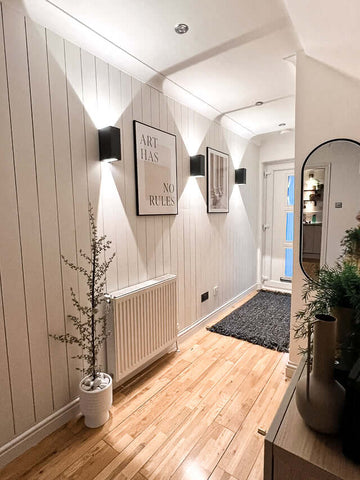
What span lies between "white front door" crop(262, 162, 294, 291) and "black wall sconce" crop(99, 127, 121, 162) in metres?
3.27

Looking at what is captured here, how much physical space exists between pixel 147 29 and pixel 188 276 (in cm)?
211

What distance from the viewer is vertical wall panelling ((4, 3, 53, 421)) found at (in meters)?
1.43

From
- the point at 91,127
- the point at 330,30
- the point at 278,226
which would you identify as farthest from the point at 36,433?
the point at 278,226

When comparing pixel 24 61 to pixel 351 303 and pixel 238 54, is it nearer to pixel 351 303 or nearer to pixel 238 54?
pixel 238 54

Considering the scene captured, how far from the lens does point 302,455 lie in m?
0.73

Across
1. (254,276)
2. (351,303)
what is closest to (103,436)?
(351,303)

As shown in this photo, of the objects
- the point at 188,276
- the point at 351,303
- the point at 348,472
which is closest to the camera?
the point at 348,472

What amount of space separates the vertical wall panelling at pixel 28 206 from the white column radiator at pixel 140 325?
462 millimetres

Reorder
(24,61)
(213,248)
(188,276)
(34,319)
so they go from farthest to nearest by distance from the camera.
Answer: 1. (213,248)
2. (188,276)
3. (34,319)
4. (24,61)

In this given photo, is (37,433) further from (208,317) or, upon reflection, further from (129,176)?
(208,317)

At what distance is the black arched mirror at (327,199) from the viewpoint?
1883 mm

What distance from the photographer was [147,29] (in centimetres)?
166

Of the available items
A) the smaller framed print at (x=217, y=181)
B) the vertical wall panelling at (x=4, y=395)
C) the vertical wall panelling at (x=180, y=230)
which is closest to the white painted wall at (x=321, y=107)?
the vertical wall panelling at (x=180, y=230)

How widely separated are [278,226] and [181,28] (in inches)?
134
